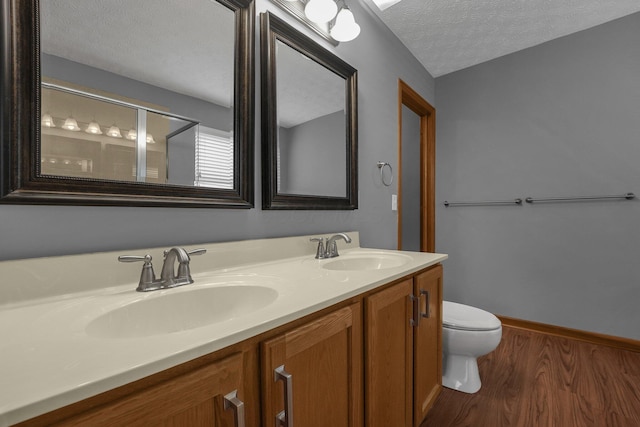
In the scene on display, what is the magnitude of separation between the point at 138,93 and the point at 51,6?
0.82 ft

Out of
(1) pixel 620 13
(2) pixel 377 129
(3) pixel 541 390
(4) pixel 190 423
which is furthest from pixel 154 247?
(1) pixel 620 13

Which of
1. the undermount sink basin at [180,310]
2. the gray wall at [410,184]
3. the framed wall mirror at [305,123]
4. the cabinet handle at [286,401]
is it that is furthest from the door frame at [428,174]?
the cabinet handle at [286,401]

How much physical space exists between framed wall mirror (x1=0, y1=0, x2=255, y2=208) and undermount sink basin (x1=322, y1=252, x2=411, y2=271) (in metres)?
0.53

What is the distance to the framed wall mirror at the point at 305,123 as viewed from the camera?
1.21 meters

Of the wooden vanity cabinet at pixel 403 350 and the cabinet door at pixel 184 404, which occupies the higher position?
the cabinet door at pixel 184 404

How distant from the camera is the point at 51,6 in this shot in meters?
0.73

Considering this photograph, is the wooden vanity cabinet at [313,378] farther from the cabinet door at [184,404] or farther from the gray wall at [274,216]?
the gray wall at [274,216]

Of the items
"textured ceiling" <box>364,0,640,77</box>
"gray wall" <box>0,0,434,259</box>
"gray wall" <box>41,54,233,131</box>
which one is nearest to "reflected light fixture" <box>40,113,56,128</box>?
"gray wall" <box>41,54,233,131</box>

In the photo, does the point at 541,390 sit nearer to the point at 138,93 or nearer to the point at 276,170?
the point at 276,170

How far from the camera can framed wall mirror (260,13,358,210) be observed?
3.98 ft

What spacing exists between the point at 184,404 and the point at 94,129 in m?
0.74

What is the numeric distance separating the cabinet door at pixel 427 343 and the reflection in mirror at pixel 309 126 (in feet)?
2.13

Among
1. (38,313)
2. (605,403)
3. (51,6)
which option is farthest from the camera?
(605,403)

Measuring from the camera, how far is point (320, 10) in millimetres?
1364
